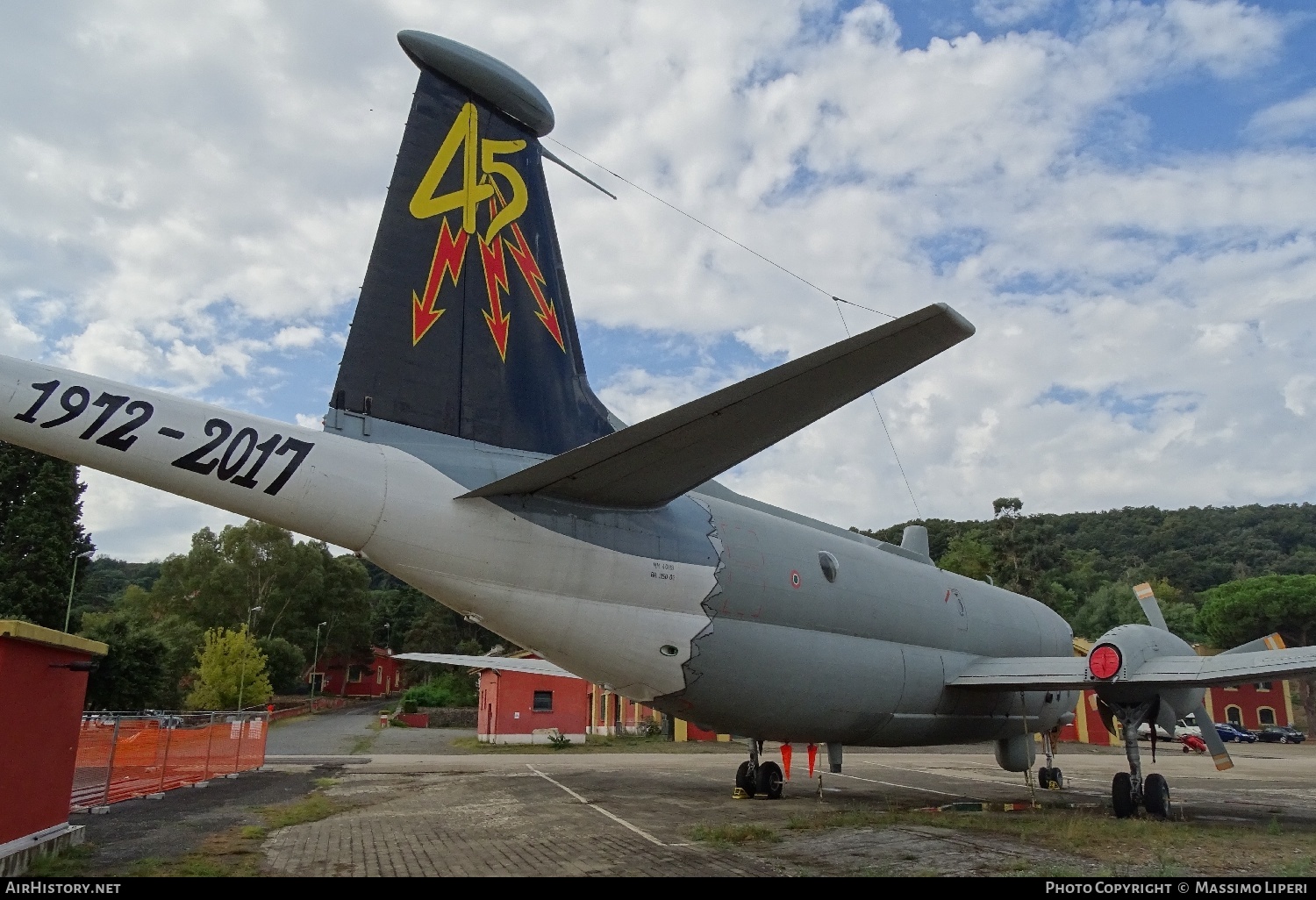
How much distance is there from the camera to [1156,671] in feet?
39.1

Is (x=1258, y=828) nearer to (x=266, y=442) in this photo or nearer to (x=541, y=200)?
(x=541, y=200)

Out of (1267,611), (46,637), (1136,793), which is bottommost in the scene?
(1136,793)

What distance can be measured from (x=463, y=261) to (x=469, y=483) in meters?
2.30

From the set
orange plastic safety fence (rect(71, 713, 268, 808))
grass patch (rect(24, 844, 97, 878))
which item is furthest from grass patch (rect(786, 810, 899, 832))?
orange plastic safety fence (rect(71, 713, 268, 808))

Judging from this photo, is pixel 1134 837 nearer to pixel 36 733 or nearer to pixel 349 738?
pixel 36 733

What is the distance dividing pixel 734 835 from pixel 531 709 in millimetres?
29497

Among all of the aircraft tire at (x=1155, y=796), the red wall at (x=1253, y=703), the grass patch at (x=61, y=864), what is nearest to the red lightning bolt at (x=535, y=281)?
the grass patch at (x=61, y=864)

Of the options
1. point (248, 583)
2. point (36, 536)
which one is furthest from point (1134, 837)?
point (248, 583)

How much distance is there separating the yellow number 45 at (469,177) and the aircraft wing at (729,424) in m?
2.74

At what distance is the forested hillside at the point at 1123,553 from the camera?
5725cm

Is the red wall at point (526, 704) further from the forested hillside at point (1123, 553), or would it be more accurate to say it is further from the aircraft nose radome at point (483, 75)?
the aircraft nose radome at point (483, 75)

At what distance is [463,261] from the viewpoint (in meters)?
8.52

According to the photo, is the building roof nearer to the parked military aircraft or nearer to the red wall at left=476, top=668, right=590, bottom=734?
the parked military aircraft

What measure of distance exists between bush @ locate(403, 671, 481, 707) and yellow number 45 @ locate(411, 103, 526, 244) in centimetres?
5453
